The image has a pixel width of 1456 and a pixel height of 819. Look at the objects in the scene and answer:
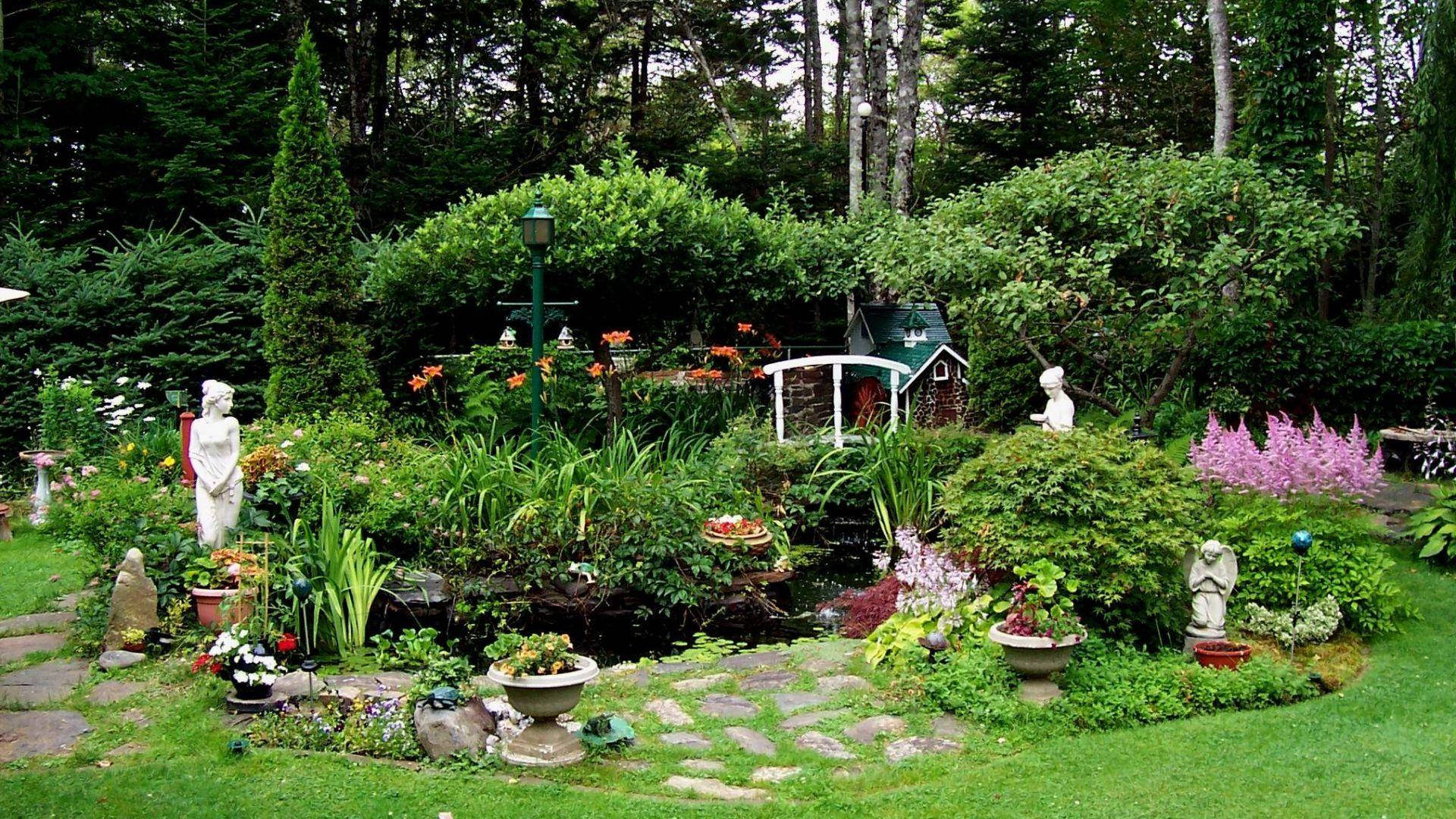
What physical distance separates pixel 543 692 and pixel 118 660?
104 inches

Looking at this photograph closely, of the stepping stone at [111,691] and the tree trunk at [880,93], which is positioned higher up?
the tree trunk at [880,93]

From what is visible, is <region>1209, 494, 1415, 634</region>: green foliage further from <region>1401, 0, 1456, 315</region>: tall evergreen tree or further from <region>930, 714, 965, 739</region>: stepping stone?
<region>1401, 0, 1456, 315</region>: tall evergreen tree

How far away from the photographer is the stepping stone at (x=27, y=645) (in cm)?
557

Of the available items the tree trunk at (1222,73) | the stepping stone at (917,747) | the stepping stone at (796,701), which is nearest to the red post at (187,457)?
the stepping stone at (796,701)

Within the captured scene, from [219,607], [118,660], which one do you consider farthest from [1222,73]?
[118,660]

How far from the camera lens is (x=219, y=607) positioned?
18.1 ft

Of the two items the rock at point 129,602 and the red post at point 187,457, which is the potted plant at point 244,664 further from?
the red post at point 187,457

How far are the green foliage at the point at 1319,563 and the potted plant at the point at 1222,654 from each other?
63 cm

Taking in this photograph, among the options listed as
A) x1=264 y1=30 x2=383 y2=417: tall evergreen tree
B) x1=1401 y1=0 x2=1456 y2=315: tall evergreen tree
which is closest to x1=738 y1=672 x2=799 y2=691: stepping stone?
x1=264 y1=30 x2=383 y2=417: tall evergreen tree

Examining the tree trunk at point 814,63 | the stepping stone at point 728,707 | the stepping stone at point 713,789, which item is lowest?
the stepping stone at point 728,707

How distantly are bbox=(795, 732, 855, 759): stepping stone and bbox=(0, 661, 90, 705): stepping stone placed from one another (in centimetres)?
348

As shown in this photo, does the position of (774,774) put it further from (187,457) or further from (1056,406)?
(187,457)

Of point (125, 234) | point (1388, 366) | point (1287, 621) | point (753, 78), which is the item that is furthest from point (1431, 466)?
point (753, 78)

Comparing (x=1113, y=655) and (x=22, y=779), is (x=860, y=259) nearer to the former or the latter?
(x=1113, y=655)
